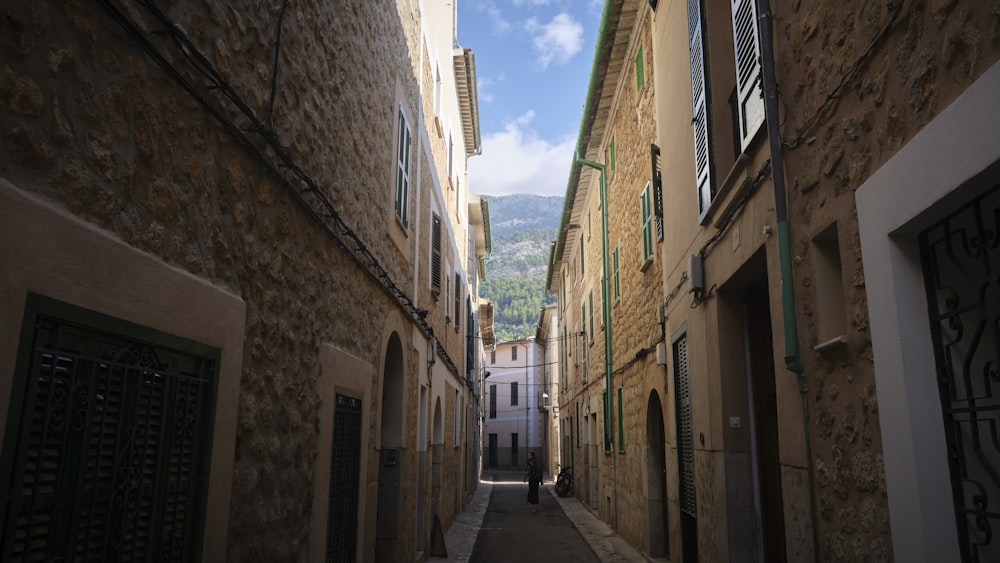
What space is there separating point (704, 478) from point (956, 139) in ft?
16.7

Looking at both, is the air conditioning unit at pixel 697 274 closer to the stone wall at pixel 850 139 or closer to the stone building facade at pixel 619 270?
the stone building facade at pixel 619 270

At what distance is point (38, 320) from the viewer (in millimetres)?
2277

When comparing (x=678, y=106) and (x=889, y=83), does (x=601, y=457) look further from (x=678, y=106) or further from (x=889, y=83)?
(x=889, y=83)

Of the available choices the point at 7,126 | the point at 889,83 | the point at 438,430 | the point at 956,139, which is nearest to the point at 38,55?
the point at 7,126

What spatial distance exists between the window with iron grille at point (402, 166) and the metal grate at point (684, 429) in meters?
3.66

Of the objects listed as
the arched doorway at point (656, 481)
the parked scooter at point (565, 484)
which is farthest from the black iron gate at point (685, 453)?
the parked scooter at point (565, 484)

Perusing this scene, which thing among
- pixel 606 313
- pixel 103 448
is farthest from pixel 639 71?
pixel 103 448

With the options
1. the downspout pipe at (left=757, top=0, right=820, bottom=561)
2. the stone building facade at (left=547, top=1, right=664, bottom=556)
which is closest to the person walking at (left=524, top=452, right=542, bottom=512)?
the stone building facade at (left=547, top=1, right=664, bottom=556)

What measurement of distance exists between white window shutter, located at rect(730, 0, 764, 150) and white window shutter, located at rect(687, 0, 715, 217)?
107 centimetres

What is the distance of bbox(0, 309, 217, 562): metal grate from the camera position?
2.26m

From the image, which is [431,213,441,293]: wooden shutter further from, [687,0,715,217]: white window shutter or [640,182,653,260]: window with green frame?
[687,0,715,217]: white window shutter

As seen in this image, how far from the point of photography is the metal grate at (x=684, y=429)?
8055 millimetres

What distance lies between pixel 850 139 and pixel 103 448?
11.9 ft

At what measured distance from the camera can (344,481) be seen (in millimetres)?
5992
